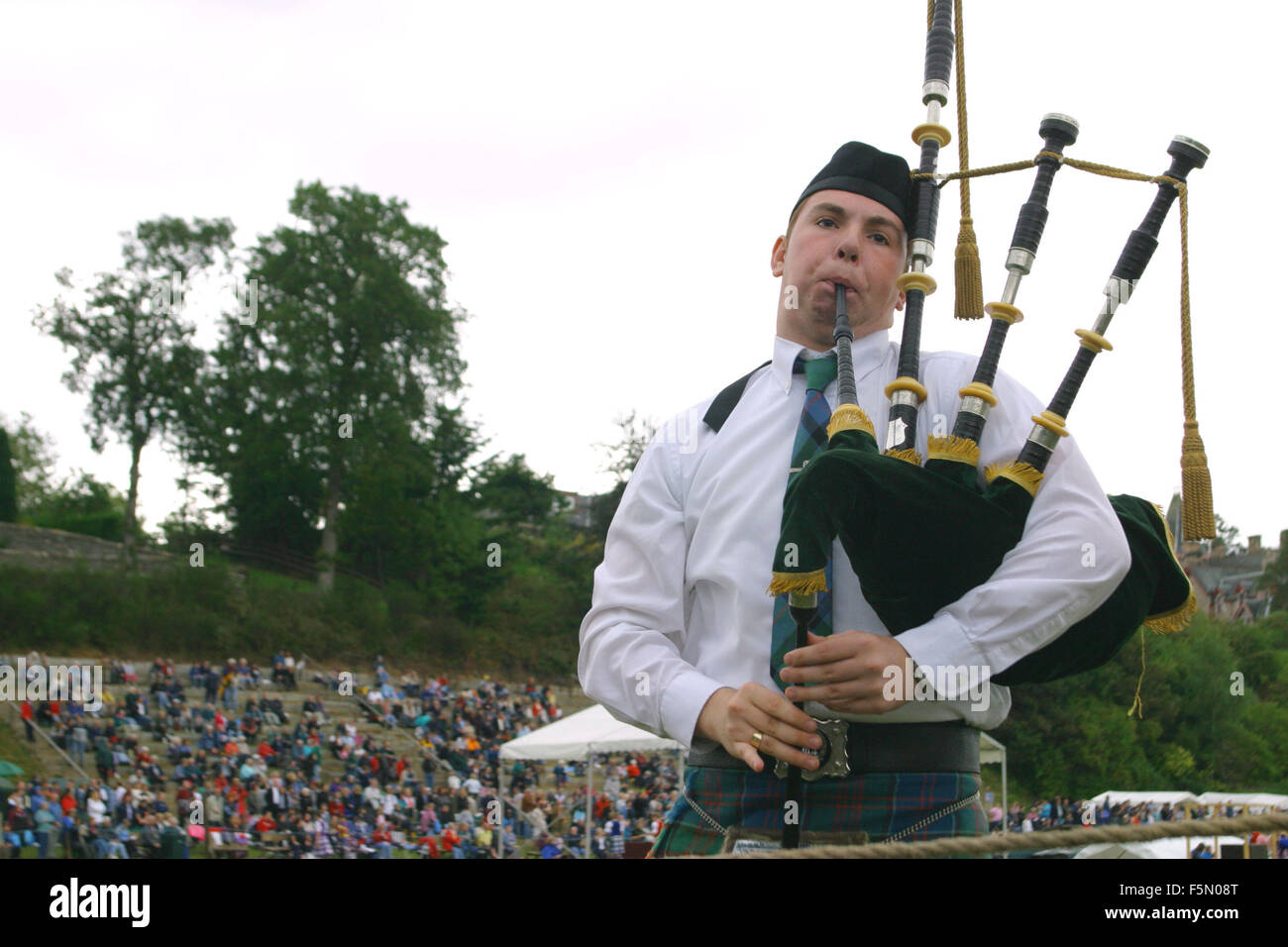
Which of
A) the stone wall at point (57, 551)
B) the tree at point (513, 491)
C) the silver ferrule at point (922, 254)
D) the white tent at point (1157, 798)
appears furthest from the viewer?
the tree at point (513, 491)

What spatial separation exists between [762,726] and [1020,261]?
0.74 metres

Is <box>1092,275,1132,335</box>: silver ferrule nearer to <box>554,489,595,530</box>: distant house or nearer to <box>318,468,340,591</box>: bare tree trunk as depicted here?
<box>318,468,340,591</box>: bare tree trunk

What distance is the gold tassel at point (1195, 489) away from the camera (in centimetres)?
183

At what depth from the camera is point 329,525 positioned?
107ft

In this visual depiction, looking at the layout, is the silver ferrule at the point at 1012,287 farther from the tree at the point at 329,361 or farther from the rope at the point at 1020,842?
the tree at the point at 329,361

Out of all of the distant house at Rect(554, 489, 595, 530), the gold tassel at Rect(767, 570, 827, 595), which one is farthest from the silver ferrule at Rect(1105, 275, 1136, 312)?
the distant house at Rect(554, 489, 595, 530)

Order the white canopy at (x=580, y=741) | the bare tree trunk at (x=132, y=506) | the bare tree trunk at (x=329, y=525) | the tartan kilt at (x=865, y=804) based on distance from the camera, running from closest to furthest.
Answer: the tartan kilt at (x=865, y=804), the white canopy at (x=580, y=741), the bare tree trunk at (x=132, y=506), the bare tree trunk at (x=329, y=525)

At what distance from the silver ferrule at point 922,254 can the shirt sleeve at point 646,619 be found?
498mm

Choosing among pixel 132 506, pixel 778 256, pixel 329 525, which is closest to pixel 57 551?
pixel 132 506

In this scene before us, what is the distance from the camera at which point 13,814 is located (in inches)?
505

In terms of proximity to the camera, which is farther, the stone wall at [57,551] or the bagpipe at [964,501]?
the stone wall at [57,551]

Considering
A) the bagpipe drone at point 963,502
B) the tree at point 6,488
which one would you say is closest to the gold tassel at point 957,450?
the bagpipe drone at point 963,502

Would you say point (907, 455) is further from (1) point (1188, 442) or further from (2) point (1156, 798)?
(2) point (1156, 798)
